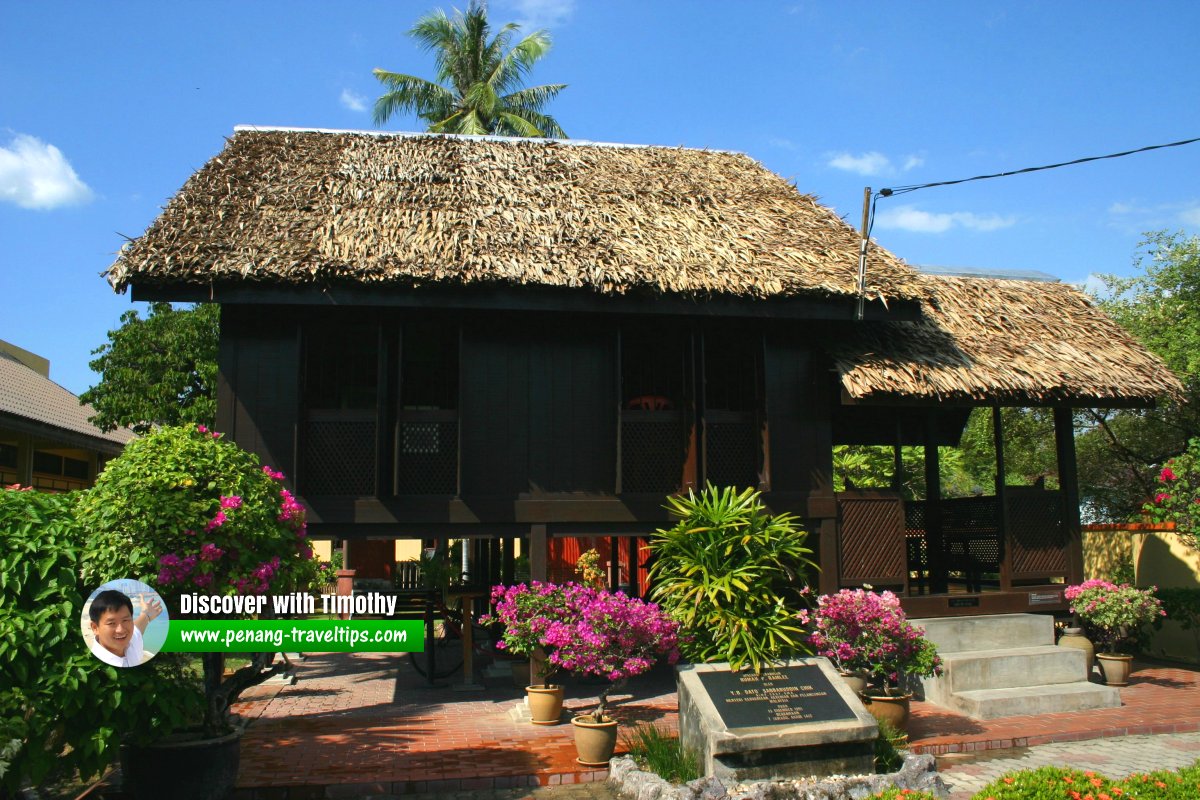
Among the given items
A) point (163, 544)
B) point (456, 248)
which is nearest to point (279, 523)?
point (163, 544)

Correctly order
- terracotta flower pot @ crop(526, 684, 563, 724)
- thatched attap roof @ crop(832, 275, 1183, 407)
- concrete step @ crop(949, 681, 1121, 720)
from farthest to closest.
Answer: thatched attap roof @ crop(832, 275, 1183, 407) < concrete step @ crop(949, 681, 1121, 720) < terracotta flower pot @ crop(526, 684, 563, 724)

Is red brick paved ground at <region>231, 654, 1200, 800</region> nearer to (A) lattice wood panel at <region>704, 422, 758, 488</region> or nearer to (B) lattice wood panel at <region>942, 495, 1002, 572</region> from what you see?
(B) lattice wood panel at <region>942, 495, 1002, 572</region>

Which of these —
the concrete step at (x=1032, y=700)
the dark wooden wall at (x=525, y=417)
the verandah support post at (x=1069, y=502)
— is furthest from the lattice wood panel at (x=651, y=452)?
the verandah support post at (x=1069, y=502)

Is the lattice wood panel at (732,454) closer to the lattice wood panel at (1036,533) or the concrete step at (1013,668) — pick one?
the concrete step at (1013,668)

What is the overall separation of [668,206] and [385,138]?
4.47 meters

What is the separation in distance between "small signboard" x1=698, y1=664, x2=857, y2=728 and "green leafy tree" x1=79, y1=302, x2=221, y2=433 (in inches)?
705

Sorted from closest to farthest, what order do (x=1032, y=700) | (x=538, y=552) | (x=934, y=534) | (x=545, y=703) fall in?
(x=545, y=703) → (x=1032, y=700) → (x=538, y=552) → (x=934, y=534)

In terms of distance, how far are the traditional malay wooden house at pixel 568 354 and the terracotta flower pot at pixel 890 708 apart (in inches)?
111

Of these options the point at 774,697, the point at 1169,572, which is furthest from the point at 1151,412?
the point at 774,697

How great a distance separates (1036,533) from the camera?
500 inches

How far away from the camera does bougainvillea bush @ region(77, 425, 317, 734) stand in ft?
→ 21.3

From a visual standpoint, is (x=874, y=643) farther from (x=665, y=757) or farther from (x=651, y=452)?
(x=651, y=452)

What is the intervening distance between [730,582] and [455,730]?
3.33 metres

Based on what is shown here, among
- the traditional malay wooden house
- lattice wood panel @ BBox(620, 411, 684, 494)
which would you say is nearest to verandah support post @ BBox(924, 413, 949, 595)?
the traditional malay wooden house
